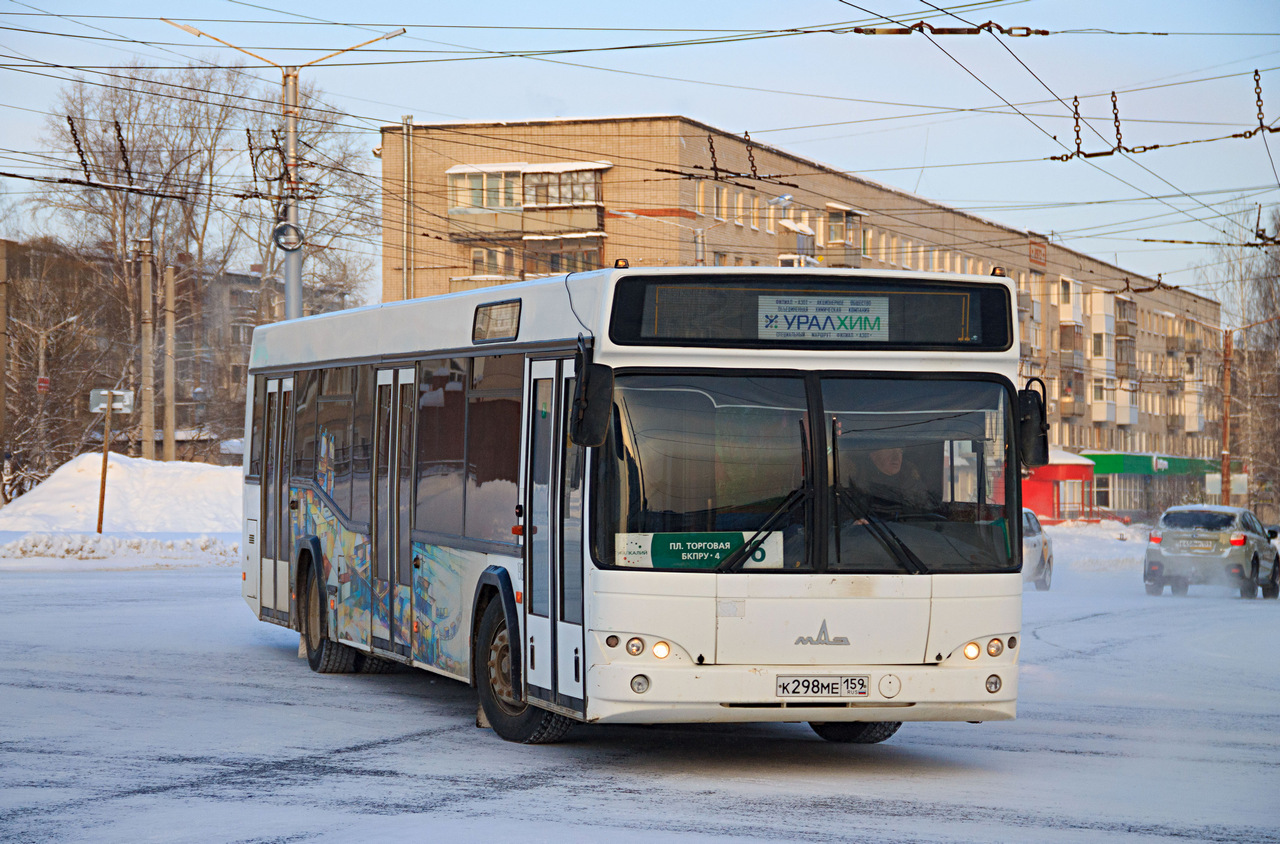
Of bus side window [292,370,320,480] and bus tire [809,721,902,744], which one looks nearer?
bus tire [809,721,902,744]

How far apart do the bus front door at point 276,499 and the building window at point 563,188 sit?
47.7 meters

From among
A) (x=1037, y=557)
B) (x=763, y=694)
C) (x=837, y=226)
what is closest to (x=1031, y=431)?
(x=763, y=694)

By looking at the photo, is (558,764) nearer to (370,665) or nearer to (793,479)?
(793,479)

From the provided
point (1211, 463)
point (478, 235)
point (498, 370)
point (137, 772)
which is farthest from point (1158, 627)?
point (1211, 463)

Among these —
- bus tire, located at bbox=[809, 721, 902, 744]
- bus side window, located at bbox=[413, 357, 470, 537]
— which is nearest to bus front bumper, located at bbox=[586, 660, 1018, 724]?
bus tire, located at bbox=[809, 721, 902, 744]

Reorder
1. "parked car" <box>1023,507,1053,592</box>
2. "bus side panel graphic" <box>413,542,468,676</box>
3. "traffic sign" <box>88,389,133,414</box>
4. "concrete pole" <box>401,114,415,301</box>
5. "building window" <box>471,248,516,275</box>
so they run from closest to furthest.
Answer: "bus side panel graphic" <box>413,542,468,676</box> → "parked car" <box>1023,507,1053,592</box> → "traffic sign" <box>88,389,133,414</box> → "building window" <box>471,248,516,275</box> → "concrete pole" <box>401,114,415,301</box>

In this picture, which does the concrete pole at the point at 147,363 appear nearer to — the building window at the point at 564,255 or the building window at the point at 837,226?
the building window at the point at 564,255

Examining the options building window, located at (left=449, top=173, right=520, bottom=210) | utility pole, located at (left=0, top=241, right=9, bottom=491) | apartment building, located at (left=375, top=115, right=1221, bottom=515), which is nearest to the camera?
utility pole, located at (left=0, top=241, right=9, bottom=491)

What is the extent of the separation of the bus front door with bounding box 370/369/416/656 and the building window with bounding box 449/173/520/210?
5268 cm

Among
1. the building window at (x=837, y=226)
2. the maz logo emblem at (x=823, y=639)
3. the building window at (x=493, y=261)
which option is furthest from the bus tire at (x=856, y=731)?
the building window at (x=837, y=226)

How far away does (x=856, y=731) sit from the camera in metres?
10.8

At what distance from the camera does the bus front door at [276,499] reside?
48.5ft

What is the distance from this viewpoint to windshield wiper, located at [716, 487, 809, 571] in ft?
29.5

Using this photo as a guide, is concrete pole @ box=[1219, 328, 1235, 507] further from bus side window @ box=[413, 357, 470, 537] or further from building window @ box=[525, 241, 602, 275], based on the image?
bus side window @ box=[413, 357, 470, 537]
